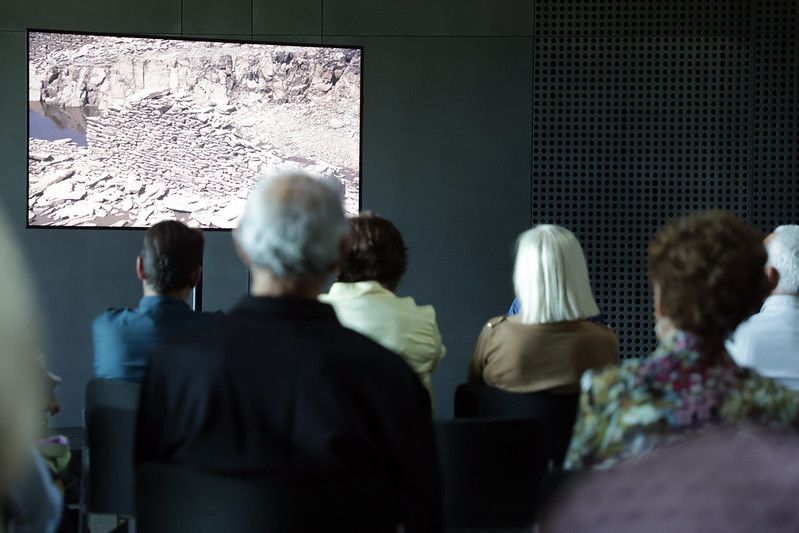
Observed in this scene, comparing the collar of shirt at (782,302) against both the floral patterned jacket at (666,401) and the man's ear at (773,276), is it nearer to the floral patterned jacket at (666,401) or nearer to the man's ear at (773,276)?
the man's ear at (773,276)

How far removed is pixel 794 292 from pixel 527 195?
11.1ft

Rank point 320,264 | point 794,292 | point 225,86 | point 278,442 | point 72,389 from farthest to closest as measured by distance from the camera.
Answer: point 72,389, point 225,86, point 794,292, point 320,264, point 278,442

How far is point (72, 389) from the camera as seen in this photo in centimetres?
613

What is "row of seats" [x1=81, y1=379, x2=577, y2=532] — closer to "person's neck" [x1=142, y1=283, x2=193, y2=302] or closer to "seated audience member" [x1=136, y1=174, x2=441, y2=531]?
"seated audience member" [x1=136, y1=174, x2=441, y2=531]

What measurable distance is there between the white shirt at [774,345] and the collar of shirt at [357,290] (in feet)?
3.43

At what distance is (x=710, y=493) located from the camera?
585 millimetres

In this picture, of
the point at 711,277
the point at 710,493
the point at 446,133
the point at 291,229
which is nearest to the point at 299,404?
the point at 291,229

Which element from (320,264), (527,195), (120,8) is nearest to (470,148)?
(527,195)

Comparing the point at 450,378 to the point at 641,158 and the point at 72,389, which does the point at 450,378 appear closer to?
the point at 641,158

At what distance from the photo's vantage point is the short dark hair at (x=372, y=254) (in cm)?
305

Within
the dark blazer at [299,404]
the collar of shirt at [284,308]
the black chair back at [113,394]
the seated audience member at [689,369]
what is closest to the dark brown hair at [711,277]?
the seated audience member at [689,369]

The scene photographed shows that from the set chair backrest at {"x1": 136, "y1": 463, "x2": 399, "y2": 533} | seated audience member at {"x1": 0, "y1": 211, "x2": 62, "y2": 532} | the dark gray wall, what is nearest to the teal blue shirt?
chair backrest at {"x1": 136, "y1": 463, "x2": 399, "y2": 533}

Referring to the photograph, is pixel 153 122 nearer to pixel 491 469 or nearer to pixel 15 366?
pixel 491 469

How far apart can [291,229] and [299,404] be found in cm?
33
